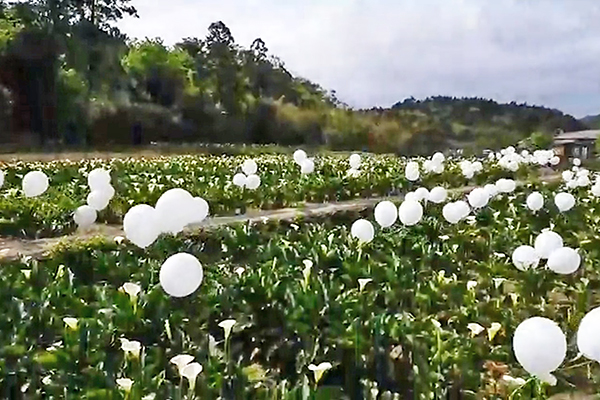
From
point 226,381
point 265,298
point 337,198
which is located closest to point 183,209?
point 265,298

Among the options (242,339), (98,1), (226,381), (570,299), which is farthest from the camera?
(98,1)

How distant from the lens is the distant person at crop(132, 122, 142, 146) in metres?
27.3

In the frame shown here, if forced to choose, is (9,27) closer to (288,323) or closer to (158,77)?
(158,77)

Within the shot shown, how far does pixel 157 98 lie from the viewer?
30.7 metres

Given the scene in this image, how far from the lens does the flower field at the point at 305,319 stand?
335 cm

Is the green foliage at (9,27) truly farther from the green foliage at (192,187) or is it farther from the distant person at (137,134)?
the green foliage at (192,187)

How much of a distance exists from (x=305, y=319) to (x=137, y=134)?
80.0ft

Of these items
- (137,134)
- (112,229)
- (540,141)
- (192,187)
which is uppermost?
(137,134)

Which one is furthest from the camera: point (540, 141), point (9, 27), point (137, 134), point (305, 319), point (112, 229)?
point (540, 141)

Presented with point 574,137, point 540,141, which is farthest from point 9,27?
point 574,137

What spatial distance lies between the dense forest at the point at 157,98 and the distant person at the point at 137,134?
0.05 m

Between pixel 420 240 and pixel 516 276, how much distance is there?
44.8 inches

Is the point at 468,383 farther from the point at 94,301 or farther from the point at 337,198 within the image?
the point at 337,198

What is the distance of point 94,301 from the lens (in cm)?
441
